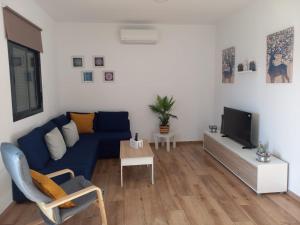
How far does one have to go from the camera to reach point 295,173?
3.04 meters

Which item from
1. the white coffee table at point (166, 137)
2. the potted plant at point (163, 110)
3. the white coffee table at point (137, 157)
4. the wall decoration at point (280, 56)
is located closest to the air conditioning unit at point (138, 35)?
the potted plant at point (163, 110)

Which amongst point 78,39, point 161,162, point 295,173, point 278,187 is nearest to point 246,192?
point 278,187

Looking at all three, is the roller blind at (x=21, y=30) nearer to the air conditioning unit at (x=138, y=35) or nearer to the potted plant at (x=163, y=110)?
the air conditioning unit at (x=138, y=35)

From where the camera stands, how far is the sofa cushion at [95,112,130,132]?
507 centimetres

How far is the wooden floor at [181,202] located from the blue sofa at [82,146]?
40 cm

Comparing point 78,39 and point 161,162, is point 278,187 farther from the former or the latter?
point 78,39

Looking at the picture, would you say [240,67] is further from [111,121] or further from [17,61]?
[17,61]

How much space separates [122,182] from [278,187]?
2.03 meters

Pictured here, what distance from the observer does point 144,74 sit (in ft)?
17.9

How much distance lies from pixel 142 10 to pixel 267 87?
2.39m

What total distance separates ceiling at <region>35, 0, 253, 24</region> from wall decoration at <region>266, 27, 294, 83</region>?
100cm

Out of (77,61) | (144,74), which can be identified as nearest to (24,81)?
(77,61)

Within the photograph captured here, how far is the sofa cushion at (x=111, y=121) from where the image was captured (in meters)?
5.07

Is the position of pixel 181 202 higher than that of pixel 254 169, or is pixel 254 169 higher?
pixel 254 169
